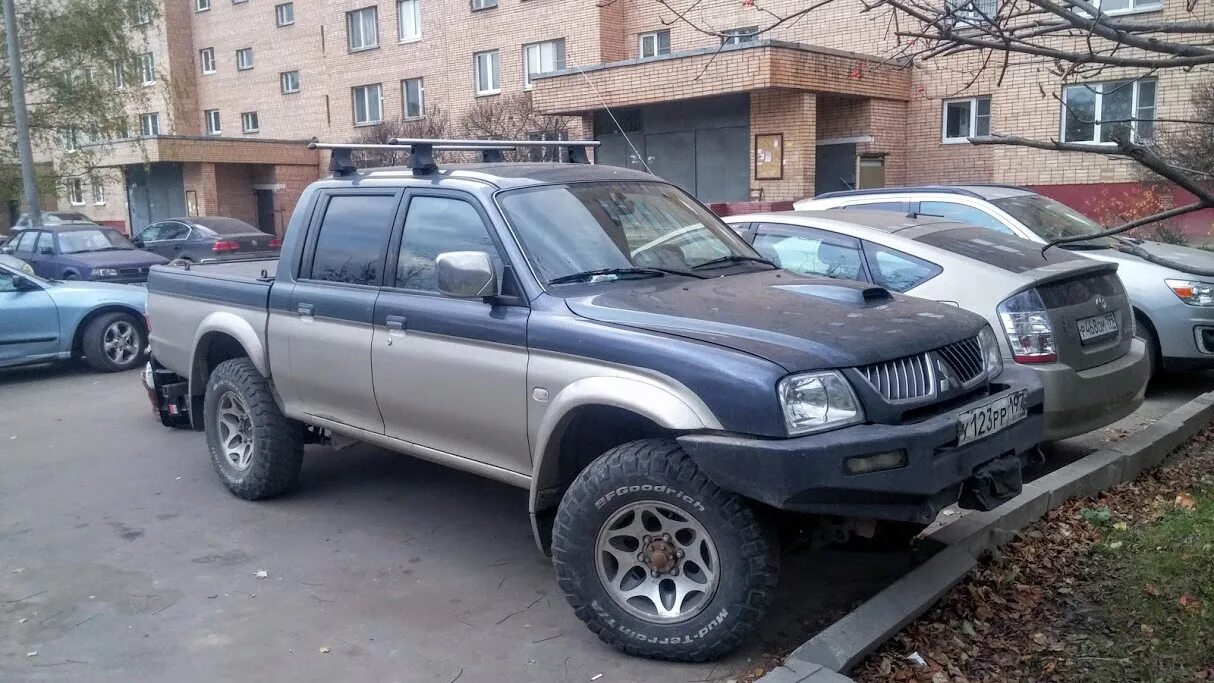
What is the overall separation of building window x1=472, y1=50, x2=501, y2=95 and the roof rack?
2538 centimetres

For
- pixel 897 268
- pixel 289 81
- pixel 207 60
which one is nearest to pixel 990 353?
pixel 897 268

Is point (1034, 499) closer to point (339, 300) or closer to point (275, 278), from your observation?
point (339, 300)

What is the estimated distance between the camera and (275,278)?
230 inches

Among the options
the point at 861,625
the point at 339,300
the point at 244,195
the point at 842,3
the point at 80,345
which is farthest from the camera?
the point at 244,195

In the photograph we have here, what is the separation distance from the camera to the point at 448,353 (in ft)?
15.2

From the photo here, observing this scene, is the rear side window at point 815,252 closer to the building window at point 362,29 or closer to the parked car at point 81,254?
the parked car at point 81,254

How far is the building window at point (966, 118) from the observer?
68.5 feet

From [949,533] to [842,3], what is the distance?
61.0 feet

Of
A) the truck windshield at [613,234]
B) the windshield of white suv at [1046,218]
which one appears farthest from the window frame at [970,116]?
the truck windshield at [613,234]

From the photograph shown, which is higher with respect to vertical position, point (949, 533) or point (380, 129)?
point (380, 129)

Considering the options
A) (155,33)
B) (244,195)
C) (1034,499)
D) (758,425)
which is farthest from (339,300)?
(155,33)

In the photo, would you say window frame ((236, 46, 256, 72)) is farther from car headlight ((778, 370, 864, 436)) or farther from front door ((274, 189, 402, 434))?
car headlight ((778, 370, 864, 436))

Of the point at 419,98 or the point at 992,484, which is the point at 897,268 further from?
the point at 419,98

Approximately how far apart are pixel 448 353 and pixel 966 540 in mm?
2479
